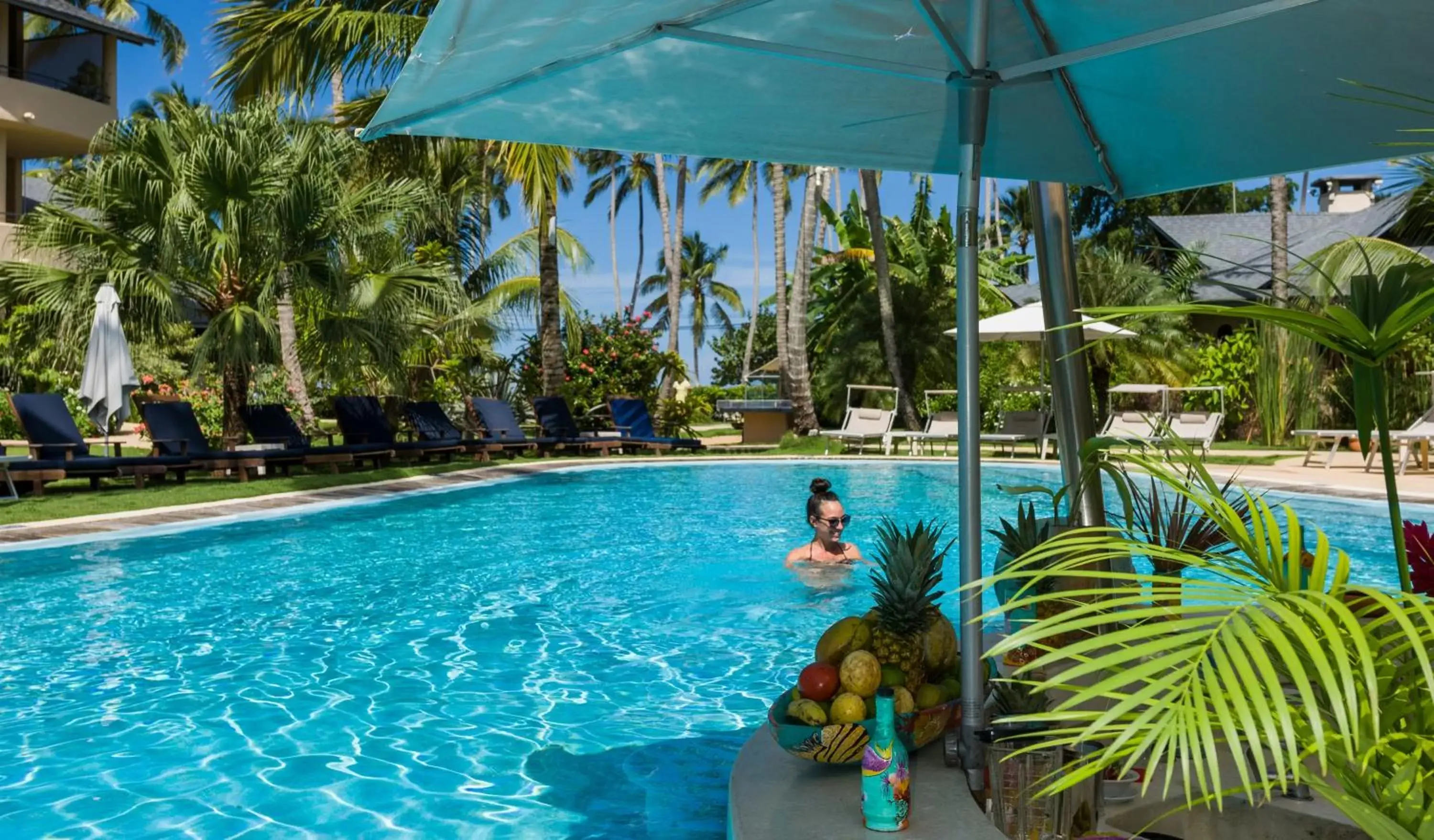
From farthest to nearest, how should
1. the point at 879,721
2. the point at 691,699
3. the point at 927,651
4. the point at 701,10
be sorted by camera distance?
the point at 691,699
the point at 927,651
the point at 701,10
the point at 879,721

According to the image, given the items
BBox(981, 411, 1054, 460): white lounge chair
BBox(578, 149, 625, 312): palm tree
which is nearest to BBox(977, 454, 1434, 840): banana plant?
BBox(981, 411, 1054, 460): white lounge chair

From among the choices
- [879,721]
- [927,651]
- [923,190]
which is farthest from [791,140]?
[923,190]

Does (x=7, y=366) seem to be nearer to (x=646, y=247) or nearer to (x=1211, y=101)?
(x=1211, y=101)

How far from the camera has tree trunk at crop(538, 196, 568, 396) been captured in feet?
67.3

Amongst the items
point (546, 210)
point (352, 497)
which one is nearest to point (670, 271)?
point (546, 210)

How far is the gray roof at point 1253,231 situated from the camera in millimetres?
25859

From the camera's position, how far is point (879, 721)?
274cm

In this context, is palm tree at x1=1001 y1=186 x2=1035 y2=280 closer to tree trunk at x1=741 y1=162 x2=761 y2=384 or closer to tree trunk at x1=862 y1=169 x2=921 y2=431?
tree trunk at x1=741 y1=162 x2=761 y2=384

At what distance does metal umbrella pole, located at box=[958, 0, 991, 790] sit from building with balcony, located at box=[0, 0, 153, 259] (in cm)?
2630

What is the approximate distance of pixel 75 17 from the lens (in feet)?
85.0

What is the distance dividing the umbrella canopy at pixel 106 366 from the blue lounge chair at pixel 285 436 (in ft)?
5.61

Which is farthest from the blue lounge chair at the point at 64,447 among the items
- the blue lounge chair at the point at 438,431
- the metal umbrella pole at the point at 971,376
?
the metal umbrella pole at the point at 971,376

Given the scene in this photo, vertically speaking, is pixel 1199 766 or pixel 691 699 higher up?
pixel 1199 766

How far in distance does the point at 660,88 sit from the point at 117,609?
19.7 feet
